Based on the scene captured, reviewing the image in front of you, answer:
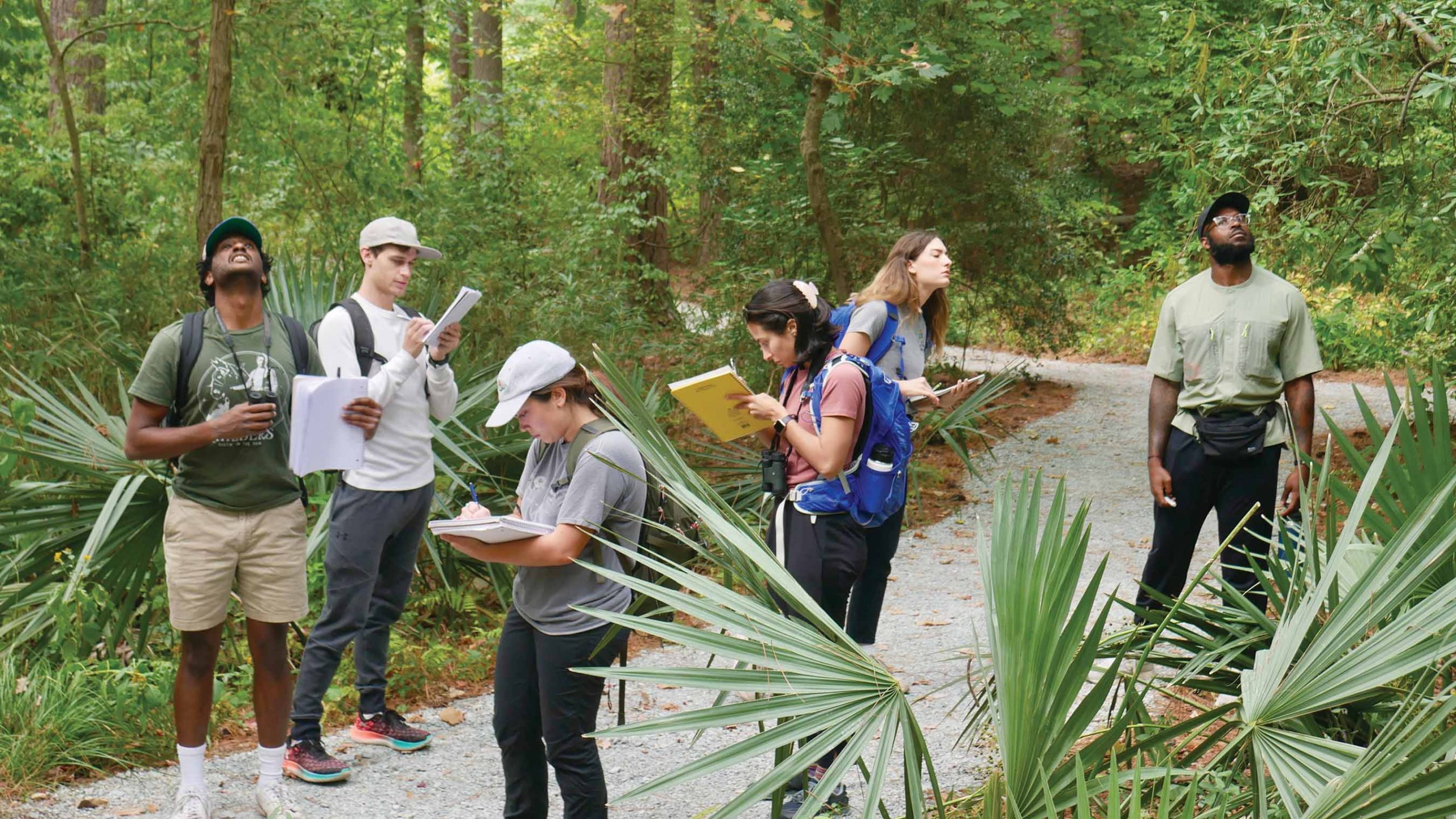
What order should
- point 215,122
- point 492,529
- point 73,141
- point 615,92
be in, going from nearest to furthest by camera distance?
1. point 492,529
2. point 215,122
3. point 73,141
4. point 615,92

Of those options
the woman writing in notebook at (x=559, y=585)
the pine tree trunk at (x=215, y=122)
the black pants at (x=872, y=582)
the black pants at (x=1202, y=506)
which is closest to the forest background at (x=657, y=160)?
the pine tree trunk at (x=215, y=122)

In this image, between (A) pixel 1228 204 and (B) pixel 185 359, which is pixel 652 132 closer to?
(A) pixel 1228 204

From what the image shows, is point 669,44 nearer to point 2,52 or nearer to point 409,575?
point 2,52

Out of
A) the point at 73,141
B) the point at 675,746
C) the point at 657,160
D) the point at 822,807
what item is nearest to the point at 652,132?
the point at 657,160

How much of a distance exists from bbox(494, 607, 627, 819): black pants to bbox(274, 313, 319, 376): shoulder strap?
1464 mm

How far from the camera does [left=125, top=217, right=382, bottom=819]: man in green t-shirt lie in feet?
13.4

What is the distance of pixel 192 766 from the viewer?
4.20 meters

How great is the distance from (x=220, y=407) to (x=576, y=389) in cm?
146

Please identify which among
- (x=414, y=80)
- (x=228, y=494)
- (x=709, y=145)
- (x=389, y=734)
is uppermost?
(x=414, y=80)

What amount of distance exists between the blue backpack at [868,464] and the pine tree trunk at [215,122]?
5626 mm

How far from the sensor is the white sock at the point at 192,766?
Answer: 4.20 m

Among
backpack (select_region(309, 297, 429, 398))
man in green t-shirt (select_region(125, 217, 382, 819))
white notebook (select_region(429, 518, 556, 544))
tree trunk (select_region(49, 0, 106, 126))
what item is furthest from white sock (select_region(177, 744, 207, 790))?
tree trunk (select_region(49, 0, 106, 126))

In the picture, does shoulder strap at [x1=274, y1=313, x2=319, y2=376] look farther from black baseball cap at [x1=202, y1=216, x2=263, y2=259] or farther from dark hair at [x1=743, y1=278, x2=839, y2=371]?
dark hair at [x1=743, y1=278, x2=839, y2=371]

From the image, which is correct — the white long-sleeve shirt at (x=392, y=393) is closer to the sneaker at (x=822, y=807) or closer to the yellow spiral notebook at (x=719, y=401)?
the yellow spiral notebook at (x=719, y=401)
